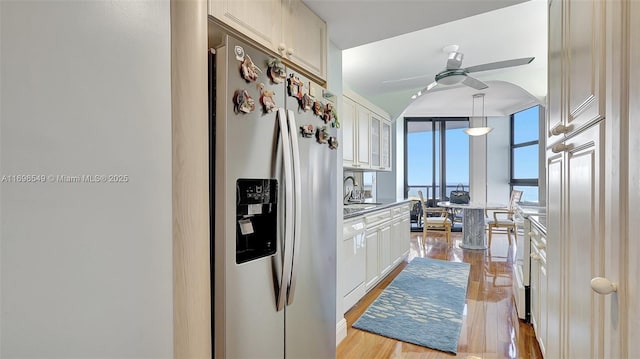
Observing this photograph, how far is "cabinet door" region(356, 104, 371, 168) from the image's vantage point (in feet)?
11.9

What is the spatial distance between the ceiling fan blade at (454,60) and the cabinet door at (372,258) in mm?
1887

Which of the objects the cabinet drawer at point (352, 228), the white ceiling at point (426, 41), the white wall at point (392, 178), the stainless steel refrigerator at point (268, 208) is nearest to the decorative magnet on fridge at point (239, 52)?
the stainless steel refrigerator at point (268, 208)

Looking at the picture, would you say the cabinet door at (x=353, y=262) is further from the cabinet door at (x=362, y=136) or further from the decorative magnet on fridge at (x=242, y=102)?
the decorative magnet on fridge at (x=242, y=102)

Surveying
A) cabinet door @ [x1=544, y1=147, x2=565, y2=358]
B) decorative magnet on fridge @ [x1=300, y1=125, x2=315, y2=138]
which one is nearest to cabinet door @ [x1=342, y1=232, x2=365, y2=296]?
decorative magnet on fridge @ [x1=300, y1=125, x2=315, y2=138]

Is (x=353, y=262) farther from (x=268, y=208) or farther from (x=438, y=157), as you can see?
(x=438, y=157)

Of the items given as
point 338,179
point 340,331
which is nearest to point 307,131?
point 338,179

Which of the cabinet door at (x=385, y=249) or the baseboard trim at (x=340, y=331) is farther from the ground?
the cabinet door at (x=385, y=249)

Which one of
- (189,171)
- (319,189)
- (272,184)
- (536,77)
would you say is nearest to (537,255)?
(319,189)

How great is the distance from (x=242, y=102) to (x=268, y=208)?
0.46m

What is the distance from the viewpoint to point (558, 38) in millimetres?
1213

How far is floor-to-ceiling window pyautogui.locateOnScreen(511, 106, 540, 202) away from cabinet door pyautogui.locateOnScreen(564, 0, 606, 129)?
5845mm

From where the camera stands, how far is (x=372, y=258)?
317 cm

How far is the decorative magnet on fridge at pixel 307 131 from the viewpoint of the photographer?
148 cm

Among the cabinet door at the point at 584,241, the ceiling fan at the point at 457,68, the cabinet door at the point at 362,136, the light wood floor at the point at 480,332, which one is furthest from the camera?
the cabinet door at the point at 362,136
